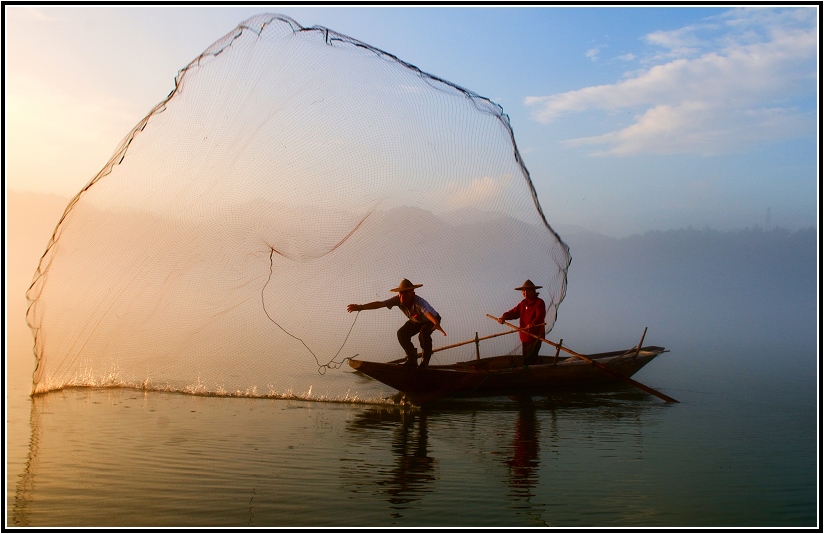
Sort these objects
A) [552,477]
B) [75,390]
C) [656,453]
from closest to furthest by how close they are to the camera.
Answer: [552,477], [656,453], [75,390]

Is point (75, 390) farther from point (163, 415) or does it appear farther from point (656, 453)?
point (656, 453)

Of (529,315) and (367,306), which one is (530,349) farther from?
(367,306)

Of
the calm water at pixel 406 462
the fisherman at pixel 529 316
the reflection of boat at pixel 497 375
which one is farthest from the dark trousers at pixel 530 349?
Result: the calm water at pixel 406 462

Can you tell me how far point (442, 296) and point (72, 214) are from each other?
223 inches

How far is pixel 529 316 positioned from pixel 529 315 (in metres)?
0.02

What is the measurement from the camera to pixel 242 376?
1461 centimetres

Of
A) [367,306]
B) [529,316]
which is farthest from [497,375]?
[367,306]

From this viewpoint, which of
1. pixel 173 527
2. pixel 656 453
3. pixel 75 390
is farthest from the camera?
pixel 75 390

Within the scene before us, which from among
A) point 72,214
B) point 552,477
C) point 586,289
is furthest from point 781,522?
point 586,289

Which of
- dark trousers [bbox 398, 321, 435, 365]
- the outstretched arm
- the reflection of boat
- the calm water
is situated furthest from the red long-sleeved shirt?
the outstretched arm

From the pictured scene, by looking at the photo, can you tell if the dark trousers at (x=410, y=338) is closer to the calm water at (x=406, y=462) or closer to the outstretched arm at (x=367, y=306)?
the outstretched arm at (x=367, y=306)

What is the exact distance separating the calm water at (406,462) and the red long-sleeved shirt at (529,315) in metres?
1.15

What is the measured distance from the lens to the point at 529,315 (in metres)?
14.0

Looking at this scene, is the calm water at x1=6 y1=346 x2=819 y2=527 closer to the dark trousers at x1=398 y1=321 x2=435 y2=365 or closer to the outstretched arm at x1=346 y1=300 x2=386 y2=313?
the dark trousers at x1=398 y1=321 x2=435 y2=365
